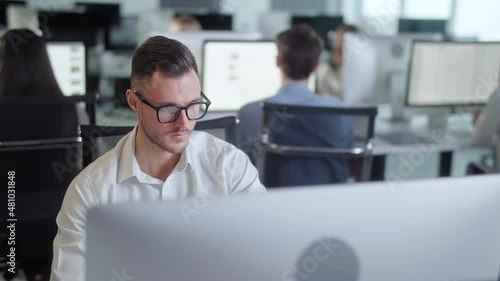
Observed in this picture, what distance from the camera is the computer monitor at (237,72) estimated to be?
312 cm

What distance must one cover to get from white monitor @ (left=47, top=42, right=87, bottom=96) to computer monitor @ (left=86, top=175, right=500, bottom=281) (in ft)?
7.78

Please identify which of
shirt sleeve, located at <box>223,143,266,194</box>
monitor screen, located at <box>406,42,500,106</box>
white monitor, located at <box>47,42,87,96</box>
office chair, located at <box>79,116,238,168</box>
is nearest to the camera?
shirt sleeve, located at <box>223,143,266,194</box>

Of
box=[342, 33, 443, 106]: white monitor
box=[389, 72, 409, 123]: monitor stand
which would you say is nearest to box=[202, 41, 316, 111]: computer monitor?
box=[342, 33, 443, 106]: white monitor

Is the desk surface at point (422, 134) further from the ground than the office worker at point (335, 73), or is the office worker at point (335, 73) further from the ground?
the office worker at point (335, 73)

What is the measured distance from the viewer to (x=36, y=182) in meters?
1.90

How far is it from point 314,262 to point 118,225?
25 centimetres

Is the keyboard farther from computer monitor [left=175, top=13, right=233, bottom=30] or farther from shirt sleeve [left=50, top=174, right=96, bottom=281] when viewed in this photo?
computer monitor [left=175, top=13, right=233, bottom=30]

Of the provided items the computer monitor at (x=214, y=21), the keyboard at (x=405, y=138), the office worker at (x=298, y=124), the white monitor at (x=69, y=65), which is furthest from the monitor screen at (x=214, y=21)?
the office worker at (x=298, y=124)

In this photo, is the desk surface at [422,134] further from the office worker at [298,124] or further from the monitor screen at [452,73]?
the office worker at [298,124]

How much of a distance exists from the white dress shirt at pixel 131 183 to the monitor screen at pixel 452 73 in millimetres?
2119

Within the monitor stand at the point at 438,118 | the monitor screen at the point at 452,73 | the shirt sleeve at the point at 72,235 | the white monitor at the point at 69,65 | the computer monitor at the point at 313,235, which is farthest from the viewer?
the monitor stand at the point at 438,118

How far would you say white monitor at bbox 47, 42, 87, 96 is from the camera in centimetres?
298

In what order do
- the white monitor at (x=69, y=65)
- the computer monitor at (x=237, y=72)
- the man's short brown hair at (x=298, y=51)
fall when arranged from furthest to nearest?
1. the computer monitor at (x=237, y=72)
2. the white monitor at (x=69, y=65)
3. the man's short brown hair at (x=298, y=51)

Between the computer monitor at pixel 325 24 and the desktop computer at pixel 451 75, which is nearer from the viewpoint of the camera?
the desktop computer at pixel 451 75
